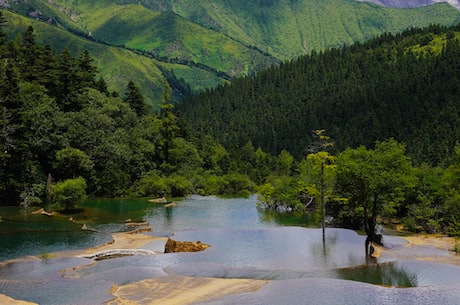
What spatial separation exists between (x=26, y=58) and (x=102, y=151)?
30.7 meters

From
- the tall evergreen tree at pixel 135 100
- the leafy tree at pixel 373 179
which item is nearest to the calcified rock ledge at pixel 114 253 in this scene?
the leafy tree at pixel 373 179

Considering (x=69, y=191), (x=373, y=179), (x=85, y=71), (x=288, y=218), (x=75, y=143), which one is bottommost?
(x=288, y=218)

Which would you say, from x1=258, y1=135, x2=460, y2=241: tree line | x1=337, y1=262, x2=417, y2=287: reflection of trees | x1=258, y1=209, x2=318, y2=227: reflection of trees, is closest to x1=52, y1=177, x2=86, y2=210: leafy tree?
x1=258, y1=209, x2=318, y2=227: reflection of trees

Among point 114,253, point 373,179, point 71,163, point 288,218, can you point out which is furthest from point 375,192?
point 71,163

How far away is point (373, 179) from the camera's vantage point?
5572 centimetres

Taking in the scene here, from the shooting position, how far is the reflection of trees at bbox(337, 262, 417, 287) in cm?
4441

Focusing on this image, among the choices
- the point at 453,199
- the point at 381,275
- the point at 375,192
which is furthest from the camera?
the point at 453,199

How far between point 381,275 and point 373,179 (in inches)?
490

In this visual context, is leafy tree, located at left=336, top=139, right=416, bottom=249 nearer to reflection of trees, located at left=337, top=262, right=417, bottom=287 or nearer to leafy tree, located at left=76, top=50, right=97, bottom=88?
reflection of trees, located at left=337, top=262, right=417, bottom=287

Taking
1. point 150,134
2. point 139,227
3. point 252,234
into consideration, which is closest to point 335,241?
point 252,234

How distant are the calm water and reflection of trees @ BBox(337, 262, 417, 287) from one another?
9 centimetres

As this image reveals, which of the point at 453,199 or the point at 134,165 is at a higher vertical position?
the point at 134,165

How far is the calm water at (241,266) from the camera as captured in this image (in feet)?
130

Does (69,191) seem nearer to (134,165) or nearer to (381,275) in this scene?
(134,165)
